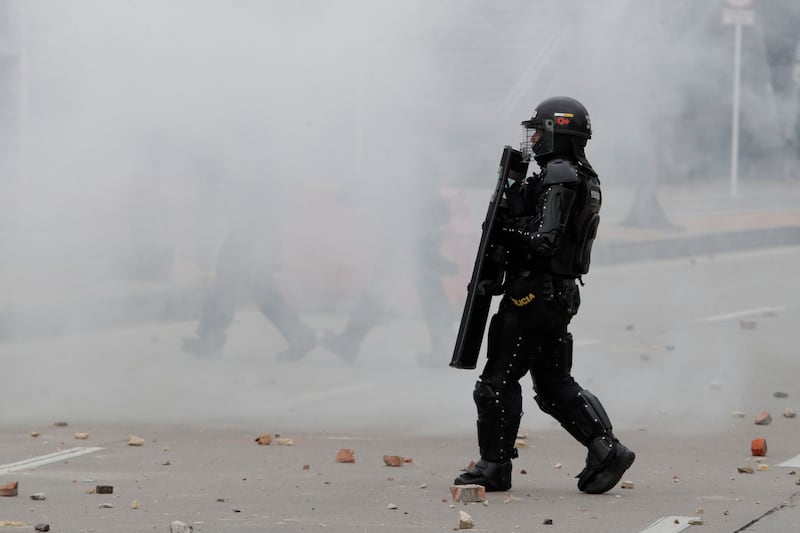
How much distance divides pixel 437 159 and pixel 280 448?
97.2 inches

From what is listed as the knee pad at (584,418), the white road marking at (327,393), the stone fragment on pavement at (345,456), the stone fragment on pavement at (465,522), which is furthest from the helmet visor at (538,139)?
the white road marking at (327,393)

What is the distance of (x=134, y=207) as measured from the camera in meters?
9.75

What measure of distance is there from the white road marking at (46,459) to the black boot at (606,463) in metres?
2.36

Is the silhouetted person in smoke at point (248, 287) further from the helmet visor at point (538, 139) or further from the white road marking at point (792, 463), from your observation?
the white road marking at point (792, 463)

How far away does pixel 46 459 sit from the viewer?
7.56 metres

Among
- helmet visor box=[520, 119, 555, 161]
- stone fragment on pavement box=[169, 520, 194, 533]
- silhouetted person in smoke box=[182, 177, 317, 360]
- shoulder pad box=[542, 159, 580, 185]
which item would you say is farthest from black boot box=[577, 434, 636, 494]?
silhouetted person in smoke box=[182, 177, 317, 360]

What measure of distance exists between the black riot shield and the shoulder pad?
0.43 feet

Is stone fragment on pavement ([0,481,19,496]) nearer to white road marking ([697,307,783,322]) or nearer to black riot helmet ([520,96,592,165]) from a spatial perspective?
black riot helmet ([520,96,592,165])

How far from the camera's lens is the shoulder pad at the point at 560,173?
6531 millimetres

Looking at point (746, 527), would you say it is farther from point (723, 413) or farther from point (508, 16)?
point (508, 16)

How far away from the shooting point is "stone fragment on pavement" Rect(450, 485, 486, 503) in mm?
6535

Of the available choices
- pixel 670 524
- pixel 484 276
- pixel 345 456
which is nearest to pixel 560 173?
pixel 484 276

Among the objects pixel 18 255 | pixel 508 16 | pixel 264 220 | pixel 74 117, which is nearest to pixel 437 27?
pixel 508 16

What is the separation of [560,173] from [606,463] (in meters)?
1.11
